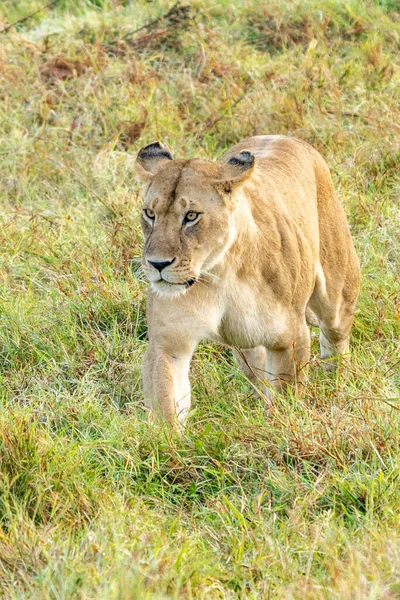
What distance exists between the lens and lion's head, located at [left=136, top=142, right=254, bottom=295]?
3727 mm

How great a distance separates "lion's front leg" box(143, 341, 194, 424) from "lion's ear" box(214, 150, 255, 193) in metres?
0.59

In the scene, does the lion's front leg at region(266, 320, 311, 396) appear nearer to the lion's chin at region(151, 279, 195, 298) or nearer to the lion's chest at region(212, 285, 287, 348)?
the lion's chest at region(212, 285, 287, 348)

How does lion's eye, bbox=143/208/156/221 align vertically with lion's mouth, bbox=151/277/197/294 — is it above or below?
above

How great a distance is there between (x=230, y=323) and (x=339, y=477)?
78cm

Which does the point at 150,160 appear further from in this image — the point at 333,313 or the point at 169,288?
the point at 333,313

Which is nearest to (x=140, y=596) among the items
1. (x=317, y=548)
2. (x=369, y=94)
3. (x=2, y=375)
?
(x=317, y=548)

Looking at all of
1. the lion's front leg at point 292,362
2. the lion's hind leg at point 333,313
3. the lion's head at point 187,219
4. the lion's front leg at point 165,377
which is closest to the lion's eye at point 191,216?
the lion's head at point 187,219

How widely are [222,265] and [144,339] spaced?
1177 millimetres

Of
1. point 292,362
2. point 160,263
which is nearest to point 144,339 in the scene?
point 292,362

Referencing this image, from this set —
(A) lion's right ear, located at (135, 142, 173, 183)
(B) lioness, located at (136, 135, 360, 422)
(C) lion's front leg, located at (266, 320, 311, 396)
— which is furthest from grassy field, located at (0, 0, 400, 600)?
(A) lion's right ear, located at (135, 142, 173, 183)

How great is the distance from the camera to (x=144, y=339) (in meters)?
5.05

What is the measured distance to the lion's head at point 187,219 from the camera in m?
3.73

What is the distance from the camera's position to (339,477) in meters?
3.52

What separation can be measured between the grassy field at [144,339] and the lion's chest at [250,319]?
0.27 metres
